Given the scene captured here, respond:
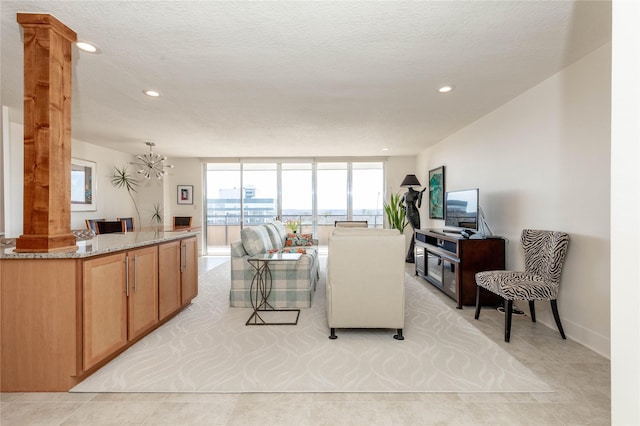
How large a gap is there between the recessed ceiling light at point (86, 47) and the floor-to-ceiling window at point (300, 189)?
492 centimetres

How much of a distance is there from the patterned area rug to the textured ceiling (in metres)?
2.39

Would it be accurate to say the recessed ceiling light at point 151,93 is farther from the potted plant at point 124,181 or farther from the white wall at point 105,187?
the potted plant at point 124,181

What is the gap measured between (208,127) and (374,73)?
2.87m

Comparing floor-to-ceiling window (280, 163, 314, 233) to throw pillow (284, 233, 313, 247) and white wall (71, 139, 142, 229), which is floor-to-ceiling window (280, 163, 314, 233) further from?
white wall (71, 139, 142, 229)

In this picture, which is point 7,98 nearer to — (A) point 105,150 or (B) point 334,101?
(A) point 105,150

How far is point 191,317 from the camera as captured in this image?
123 inches

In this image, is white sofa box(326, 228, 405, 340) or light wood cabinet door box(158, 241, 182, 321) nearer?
white sofa box(326, 228, 405, 340)

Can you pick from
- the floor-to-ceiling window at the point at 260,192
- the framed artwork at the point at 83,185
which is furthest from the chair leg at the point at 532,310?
the framed artwork at the point at 83,185

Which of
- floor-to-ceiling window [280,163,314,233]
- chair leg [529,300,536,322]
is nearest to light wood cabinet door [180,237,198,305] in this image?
chair leg [529,300,536,322]

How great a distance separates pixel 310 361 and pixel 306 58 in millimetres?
2415

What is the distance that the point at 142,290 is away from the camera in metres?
2.48

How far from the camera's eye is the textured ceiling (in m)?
1.85

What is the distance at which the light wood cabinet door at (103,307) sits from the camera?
191 cm

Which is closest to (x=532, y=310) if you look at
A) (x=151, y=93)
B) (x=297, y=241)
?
(x=297, y=241)
